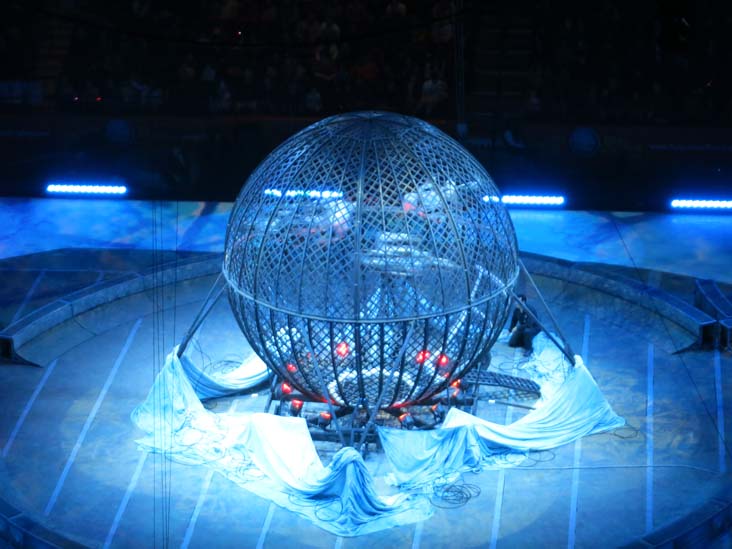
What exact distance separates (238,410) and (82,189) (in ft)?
26.0

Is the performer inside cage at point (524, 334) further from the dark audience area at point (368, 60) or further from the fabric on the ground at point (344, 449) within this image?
the dark audience area at point (368, 60)

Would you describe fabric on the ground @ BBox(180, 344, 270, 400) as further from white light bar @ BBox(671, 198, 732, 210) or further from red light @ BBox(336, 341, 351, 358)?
white light bar @ BBox(671, 198, 732, 210)

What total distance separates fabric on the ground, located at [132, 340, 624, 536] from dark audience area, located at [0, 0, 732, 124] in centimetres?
882

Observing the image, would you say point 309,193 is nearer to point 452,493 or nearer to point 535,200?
point 452,493

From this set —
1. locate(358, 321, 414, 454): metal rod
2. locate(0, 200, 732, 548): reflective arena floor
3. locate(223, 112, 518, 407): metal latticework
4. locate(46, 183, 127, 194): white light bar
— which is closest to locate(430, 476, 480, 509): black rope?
locate(0, 200, 732, 548): reflective arena floor

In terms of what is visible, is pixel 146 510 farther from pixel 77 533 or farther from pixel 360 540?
pixel 360 540

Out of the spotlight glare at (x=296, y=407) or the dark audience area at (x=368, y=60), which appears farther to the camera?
the dark audience area at (x=368, y=60)

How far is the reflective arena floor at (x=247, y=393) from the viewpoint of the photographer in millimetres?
12586

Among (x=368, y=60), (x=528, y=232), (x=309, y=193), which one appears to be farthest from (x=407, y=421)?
(x=368, y=60)

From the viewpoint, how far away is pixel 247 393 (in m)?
15.2

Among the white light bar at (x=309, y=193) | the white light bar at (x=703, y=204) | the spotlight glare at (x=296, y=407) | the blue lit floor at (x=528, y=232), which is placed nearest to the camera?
the white light bar at (x=309, y=193)

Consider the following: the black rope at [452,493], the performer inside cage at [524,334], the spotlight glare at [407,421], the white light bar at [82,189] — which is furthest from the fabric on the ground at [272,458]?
the white light bar at [82,189]

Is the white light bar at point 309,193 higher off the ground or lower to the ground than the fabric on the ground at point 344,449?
higher

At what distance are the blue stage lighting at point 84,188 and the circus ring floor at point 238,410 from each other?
10.7 ft
